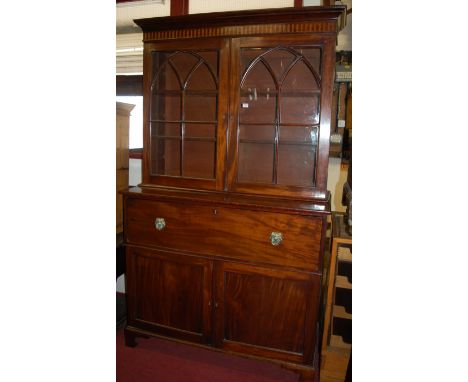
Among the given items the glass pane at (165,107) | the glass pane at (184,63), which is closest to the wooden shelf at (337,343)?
the glass pane at (165,107)

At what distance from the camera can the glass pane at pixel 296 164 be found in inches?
73.0

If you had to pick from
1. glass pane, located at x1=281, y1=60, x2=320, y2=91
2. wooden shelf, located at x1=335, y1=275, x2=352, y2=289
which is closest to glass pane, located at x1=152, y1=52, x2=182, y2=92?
glass pane, located at x1=281, y1=60, x2=320, y2=91

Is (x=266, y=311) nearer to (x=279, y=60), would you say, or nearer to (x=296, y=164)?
(x=296, y=164)

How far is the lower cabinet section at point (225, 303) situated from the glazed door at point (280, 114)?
46 cm

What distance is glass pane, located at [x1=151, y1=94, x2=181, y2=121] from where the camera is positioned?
188cm

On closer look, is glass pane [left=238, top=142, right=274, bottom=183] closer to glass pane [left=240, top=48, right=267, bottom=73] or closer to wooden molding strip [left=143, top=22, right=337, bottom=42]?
glass pane [left=240, top=48, right=267, bottom=73]

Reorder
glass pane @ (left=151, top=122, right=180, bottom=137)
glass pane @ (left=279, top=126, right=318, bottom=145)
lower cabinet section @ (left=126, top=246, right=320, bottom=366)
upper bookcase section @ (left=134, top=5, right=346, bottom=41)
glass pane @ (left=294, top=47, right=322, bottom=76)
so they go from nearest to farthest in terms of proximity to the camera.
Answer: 1. upper bookcase section @ (left=134, top=5, right=346, bottom=41)
2. lower cabinet section @ (left=126, top=246, right=320, bottom=366)
3. glass pane @ (left=294, top=47, right=322, bottom=76)
4. glass pane @ (left=279, top=126, right=318, bottom=145)
5. glass pane @ (left=151, top=122, right=180, bottom=137)

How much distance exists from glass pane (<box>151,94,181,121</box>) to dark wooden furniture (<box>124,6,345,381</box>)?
0.01 m

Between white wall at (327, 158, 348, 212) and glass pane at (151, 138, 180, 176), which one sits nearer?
glass pane at (151, 138, 180, 176)
